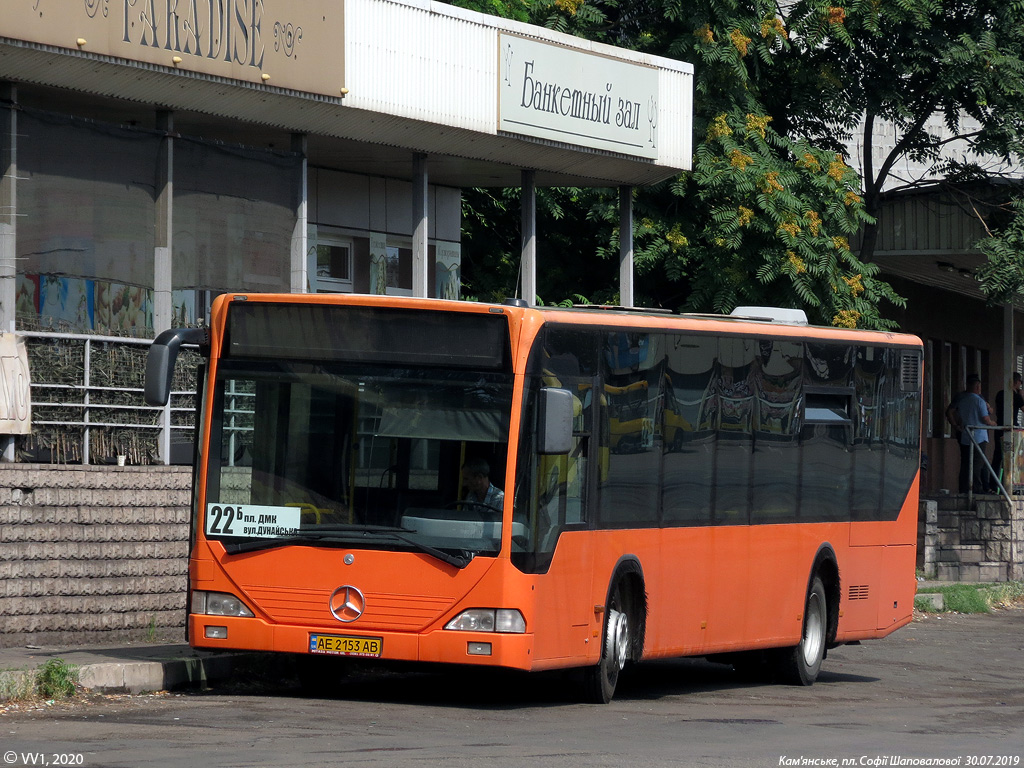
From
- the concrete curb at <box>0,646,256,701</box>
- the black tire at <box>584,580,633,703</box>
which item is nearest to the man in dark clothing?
the black tire at <box>584,580,633,703</box>

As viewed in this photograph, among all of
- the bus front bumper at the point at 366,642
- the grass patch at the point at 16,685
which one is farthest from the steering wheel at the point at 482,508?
the grass patch at the point at 16,685

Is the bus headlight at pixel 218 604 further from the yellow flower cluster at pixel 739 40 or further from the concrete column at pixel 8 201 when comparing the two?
the yellow flower cluster at pixel 739 40

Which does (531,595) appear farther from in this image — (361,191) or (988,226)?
(988,226)

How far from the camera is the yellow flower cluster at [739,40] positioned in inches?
1029

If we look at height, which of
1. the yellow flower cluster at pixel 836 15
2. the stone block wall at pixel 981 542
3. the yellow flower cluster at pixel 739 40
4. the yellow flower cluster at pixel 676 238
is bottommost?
the stone block wall at pixel 981 542

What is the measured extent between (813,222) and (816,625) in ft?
35.1

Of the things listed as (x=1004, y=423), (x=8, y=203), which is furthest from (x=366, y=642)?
(x=1004, y=423)

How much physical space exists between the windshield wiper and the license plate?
0.62 meters

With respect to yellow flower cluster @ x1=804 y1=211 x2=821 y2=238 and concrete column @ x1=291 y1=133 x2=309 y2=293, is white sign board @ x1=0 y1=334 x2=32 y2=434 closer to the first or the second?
concrete column @ x1=291 y1=133 x2=309 y2=293

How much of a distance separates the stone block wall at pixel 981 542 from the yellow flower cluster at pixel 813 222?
15.9ft

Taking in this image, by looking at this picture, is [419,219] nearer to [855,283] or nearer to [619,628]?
[855,283]

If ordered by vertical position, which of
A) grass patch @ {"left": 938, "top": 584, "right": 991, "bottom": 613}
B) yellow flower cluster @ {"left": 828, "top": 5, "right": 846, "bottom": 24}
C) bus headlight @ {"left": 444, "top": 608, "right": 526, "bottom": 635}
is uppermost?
yellow flower cluster @ {"left": 828, "top": 5, "right": 846, "bottom": 24}

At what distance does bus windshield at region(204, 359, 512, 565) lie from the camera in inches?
474

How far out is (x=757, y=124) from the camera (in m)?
26.2
